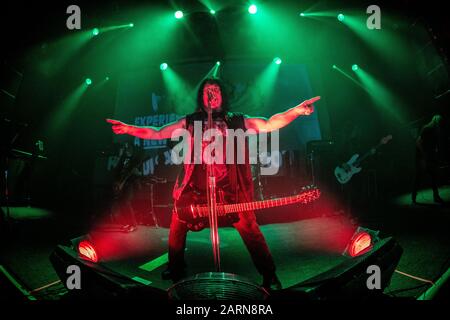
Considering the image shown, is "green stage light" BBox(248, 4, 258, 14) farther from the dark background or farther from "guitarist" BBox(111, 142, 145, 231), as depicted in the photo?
"guitarist" BBox(111, 142, 145, 231)

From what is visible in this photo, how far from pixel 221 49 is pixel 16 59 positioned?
5.37 meters

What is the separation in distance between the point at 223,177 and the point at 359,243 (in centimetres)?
152

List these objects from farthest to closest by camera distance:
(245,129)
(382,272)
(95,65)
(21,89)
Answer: (95,65) < (21,89) < (245,129) < (382,272)

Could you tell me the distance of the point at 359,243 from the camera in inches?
102

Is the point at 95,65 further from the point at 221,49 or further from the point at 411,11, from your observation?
the point at 411,11

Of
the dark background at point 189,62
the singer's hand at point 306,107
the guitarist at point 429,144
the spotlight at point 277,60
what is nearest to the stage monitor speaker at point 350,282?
the singer's hand at point 306,107

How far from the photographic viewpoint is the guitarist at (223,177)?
2686 mm

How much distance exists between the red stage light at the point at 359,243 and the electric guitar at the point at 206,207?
1.88ft

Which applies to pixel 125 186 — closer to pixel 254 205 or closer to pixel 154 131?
pixel 154 131

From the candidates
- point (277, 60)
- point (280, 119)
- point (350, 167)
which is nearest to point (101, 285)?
point (280, 119)

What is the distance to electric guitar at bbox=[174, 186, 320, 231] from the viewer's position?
2.53 meters

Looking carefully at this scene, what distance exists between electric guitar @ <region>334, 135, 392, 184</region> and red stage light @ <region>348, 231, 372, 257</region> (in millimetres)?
4065

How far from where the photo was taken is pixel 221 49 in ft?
27.5
